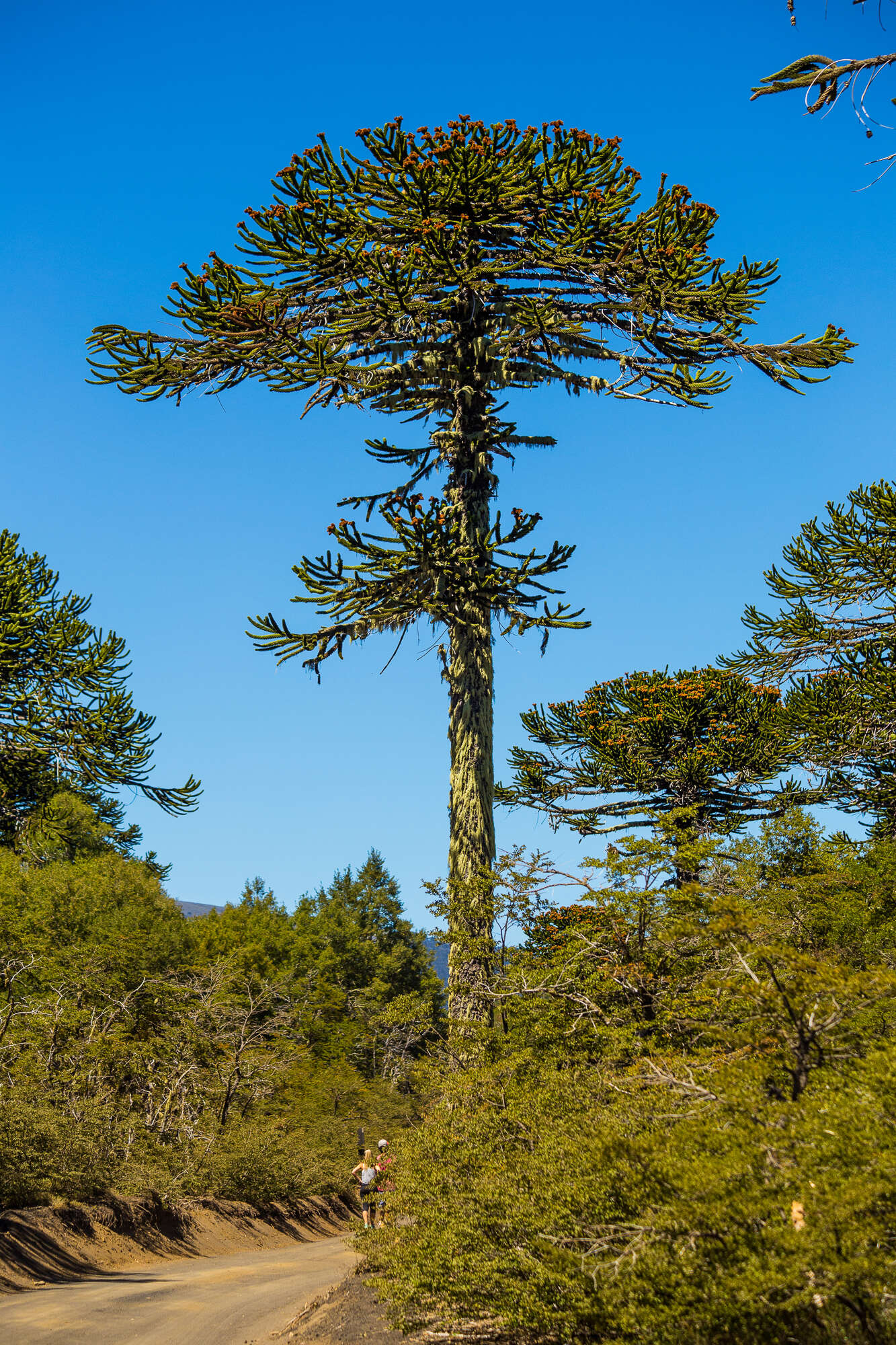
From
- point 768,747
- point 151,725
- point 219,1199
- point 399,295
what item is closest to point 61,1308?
point 151,725

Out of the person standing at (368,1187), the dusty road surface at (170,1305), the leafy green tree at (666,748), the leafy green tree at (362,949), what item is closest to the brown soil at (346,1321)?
the dusty road surface at (170,1305)

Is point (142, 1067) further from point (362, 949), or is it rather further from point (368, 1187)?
point (362, 949)

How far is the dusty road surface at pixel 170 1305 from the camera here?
8.46 metres

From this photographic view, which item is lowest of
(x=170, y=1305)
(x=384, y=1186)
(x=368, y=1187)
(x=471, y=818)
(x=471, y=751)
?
(x=170, y=1305)

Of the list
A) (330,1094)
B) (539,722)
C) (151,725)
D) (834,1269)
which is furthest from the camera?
(330,1094)

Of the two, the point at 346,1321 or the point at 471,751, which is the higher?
the point at 471,751

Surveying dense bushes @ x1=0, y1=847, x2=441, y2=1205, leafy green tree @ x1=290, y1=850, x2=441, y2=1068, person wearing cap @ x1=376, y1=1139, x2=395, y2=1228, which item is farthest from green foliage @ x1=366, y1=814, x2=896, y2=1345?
leafy green tree @ x1=290, y1=850, x2=441, y2=1068

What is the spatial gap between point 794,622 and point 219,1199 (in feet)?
53.7

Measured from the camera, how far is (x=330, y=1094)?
1125 inches

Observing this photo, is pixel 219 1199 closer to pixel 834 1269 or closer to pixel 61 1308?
pixel 61 1308

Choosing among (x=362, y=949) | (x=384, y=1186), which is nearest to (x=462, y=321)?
(x=384, y=1186)

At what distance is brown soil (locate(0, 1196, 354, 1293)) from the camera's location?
1227 centimetres

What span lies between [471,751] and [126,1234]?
9783 millimetres

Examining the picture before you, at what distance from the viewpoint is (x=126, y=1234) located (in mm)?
15016
